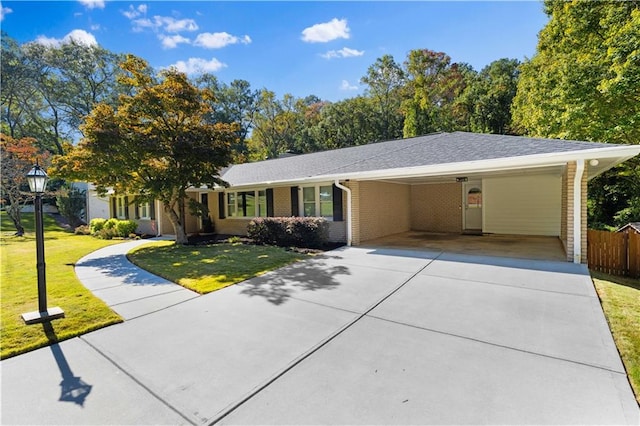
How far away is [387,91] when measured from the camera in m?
31.6

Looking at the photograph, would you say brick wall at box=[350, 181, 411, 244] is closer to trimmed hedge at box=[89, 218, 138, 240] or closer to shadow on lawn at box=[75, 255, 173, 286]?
shadow on lawn at box=[75, 255, 173, 286]

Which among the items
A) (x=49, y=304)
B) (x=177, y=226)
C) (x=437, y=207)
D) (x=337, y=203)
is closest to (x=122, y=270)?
(x=49, y=304)

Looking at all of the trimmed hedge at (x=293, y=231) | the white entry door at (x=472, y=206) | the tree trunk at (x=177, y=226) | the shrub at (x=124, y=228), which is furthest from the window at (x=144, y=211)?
the white entry door at (x=472, y=206)

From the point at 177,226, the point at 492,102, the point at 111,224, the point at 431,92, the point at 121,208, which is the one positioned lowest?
the point at 111,224

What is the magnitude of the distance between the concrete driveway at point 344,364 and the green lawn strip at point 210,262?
1.35m

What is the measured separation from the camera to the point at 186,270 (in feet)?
25.0

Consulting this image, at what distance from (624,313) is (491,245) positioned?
587 cm

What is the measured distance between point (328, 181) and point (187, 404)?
9.03m

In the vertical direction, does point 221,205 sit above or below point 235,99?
below

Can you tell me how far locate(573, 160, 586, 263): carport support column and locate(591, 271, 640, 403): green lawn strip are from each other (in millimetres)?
507

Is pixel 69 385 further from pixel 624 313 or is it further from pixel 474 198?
pixel 474 198

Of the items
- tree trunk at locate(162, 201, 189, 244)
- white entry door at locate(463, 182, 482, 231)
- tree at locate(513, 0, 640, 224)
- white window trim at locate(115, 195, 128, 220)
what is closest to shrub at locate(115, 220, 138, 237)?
white window trim at locate(115, 195, 128, 220)

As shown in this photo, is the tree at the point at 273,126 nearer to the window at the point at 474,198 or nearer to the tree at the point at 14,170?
the tree at the point at 14,170

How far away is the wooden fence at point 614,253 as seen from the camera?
6.64 meters
